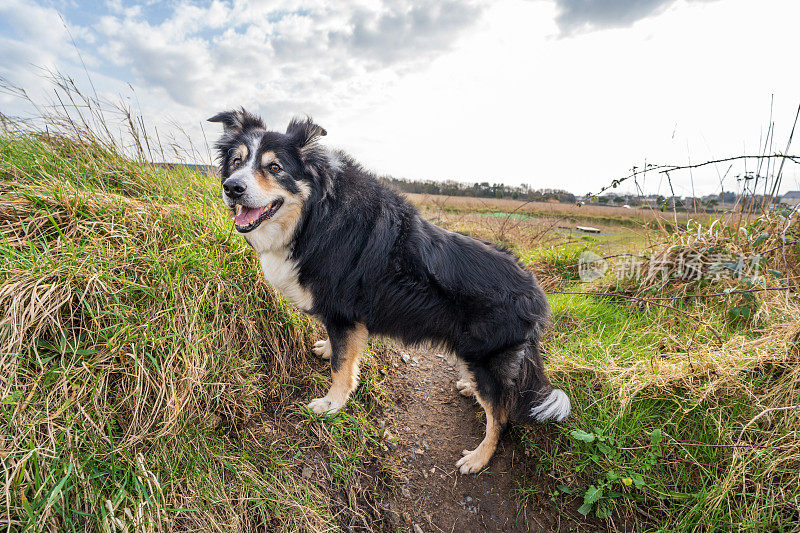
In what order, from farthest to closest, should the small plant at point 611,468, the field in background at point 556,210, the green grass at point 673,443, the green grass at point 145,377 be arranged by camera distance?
the field in background at point 556,210
the small plant at point 611,468
the green grass at point 673,443
the green grass at point 145,377

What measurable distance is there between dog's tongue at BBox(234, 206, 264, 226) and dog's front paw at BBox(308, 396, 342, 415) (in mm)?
1486

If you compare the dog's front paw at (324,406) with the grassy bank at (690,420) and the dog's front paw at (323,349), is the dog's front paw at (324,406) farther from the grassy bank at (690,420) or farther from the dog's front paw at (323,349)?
the grassy bank at (690,420)

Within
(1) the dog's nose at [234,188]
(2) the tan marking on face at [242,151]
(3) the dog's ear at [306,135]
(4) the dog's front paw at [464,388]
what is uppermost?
(3) the dog's ear at [306,135]

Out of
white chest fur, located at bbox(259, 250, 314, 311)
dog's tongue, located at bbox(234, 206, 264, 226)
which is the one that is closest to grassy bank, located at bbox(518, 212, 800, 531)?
white chest fur, located at bbox(259, 250, 314, 311)

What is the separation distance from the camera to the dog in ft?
8.04

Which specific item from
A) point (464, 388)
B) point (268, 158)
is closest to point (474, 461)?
point (464, 388)

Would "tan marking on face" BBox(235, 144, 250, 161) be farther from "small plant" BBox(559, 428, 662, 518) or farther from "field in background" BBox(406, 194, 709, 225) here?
"small plant" BBox(559, 428, 662, 518)

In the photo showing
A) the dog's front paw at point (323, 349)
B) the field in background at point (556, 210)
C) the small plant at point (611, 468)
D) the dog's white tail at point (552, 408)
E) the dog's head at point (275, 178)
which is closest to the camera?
the small plant at point (611, 468)

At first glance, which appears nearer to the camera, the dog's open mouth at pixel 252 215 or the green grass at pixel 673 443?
the green grass at pixel 673 443

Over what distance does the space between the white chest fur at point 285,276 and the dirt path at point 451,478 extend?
133 centimetres

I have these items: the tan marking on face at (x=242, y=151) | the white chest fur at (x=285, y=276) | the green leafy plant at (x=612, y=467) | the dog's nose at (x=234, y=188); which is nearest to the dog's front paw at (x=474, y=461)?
the green leafy plant at (x=612, y=467)

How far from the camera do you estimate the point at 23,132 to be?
10.4ft

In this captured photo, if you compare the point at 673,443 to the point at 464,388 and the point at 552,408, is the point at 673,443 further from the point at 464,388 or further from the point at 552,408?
the point at 464,388

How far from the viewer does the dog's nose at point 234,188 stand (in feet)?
7.39
